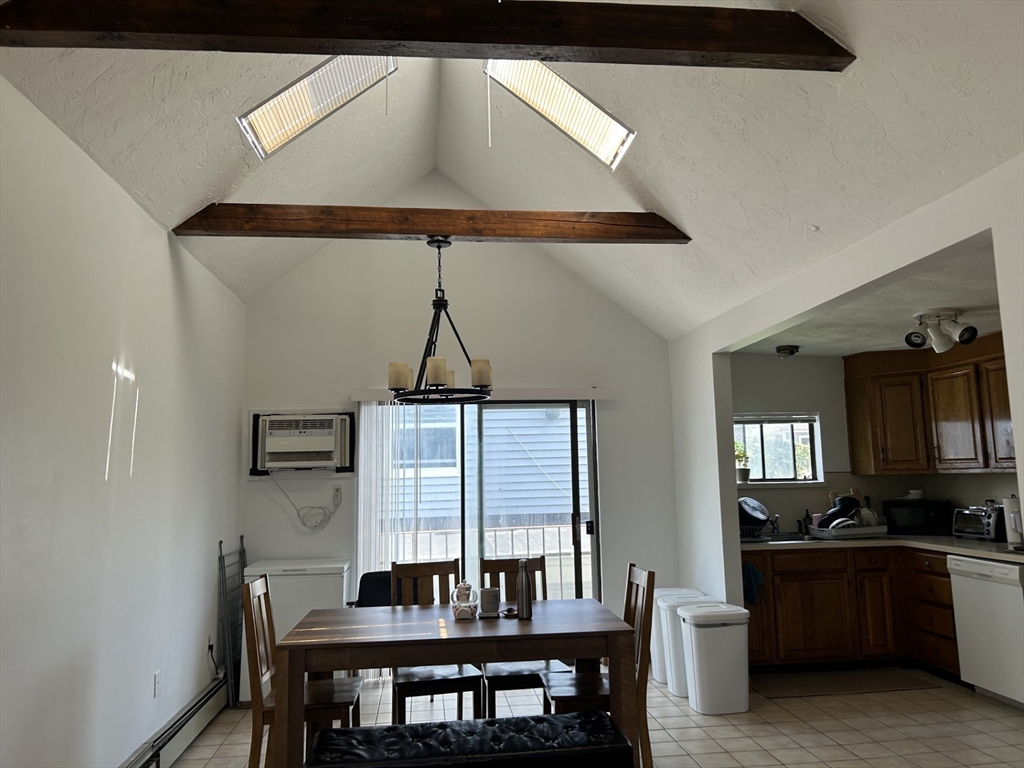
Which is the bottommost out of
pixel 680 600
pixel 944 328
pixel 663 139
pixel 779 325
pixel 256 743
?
pixel 256 743

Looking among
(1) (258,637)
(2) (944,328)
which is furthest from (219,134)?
(2) (944,328)

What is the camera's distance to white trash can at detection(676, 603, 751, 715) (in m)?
4.36

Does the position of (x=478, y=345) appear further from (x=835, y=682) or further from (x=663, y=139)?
(x=835, y=682)

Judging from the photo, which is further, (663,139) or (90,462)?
(663,139)

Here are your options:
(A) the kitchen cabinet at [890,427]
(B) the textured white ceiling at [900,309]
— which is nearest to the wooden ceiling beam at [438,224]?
(B) the textured white ceiling at [900,309]

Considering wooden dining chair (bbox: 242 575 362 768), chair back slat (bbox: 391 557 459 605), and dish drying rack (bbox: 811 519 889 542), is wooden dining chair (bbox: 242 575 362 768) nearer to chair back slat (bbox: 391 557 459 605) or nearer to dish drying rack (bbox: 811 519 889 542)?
chair back slat (bbox: 391 557 459 605)

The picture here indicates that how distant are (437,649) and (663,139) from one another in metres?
2.47

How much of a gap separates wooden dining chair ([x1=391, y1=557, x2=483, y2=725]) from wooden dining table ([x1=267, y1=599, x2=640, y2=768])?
331 mm

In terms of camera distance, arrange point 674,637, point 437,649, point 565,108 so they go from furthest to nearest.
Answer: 1. point 674,637
2. point 565,108
3. point 437,649

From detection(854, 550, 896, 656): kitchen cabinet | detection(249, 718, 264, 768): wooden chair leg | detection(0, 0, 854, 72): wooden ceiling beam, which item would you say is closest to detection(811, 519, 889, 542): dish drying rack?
detection(854, 550, 896, 656): kitchen cabinet

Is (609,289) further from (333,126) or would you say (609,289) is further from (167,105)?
(167,105)

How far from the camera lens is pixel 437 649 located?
123 inches

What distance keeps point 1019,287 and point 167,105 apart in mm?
3139

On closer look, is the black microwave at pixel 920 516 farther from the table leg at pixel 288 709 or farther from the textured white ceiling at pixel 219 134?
the table leg at pixel 288 709
